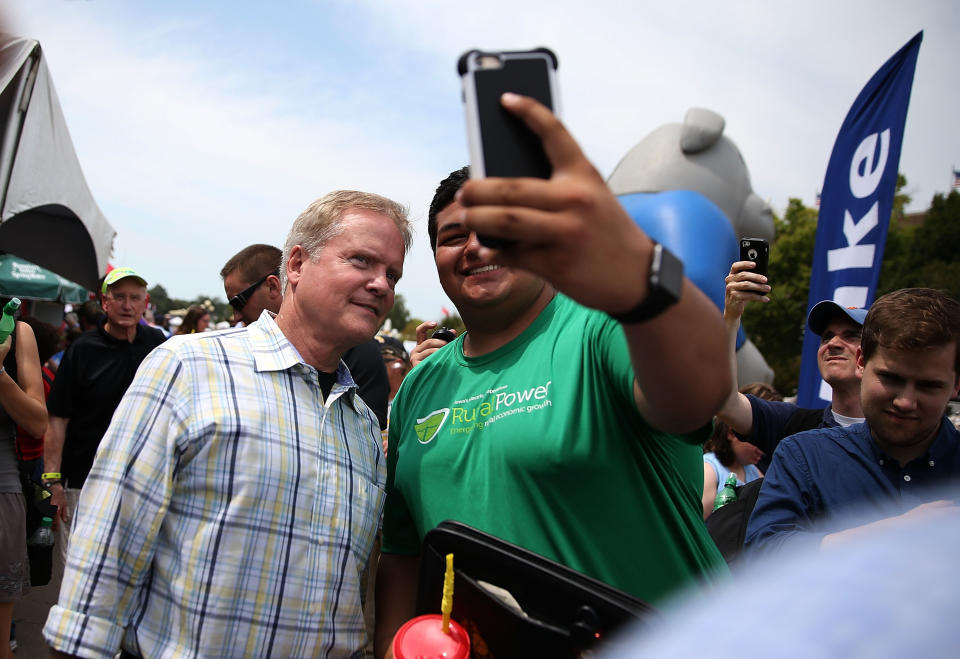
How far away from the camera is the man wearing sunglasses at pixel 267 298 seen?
160 inches

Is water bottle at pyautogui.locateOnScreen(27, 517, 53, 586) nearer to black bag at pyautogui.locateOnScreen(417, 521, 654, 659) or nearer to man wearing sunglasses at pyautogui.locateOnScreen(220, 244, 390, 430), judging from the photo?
man wearing sunglasses at pyautogui.locateOnScreen(220, 244, 390, 430)

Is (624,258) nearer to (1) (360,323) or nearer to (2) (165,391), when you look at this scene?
(1) (360,323)

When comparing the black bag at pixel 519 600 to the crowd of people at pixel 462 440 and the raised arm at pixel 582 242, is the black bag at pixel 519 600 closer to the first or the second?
the crowd of people at pixel 462 440

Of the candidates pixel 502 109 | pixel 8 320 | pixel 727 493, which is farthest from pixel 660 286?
pixel 8 320

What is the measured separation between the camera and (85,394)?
4.18 metres

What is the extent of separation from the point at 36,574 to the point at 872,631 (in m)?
4.54

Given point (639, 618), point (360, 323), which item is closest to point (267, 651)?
point (360, 323)

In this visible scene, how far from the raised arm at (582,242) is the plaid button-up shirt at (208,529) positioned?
1.04 meters

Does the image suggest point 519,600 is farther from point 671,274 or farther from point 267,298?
point 267,298

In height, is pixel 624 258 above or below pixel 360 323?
above

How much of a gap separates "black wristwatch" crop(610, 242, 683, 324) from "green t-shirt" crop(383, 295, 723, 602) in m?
0.38

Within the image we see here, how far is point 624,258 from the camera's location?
2.66ft

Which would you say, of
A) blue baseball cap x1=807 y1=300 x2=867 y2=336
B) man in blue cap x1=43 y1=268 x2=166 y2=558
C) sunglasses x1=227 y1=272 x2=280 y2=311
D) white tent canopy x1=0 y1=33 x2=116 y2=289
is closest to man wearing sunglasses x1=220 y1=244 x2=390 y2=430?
sunglasses x1=227 y1=272 x2=280 y2=311

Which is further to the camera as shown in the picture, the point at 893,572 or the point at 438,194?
the point at 438,194
